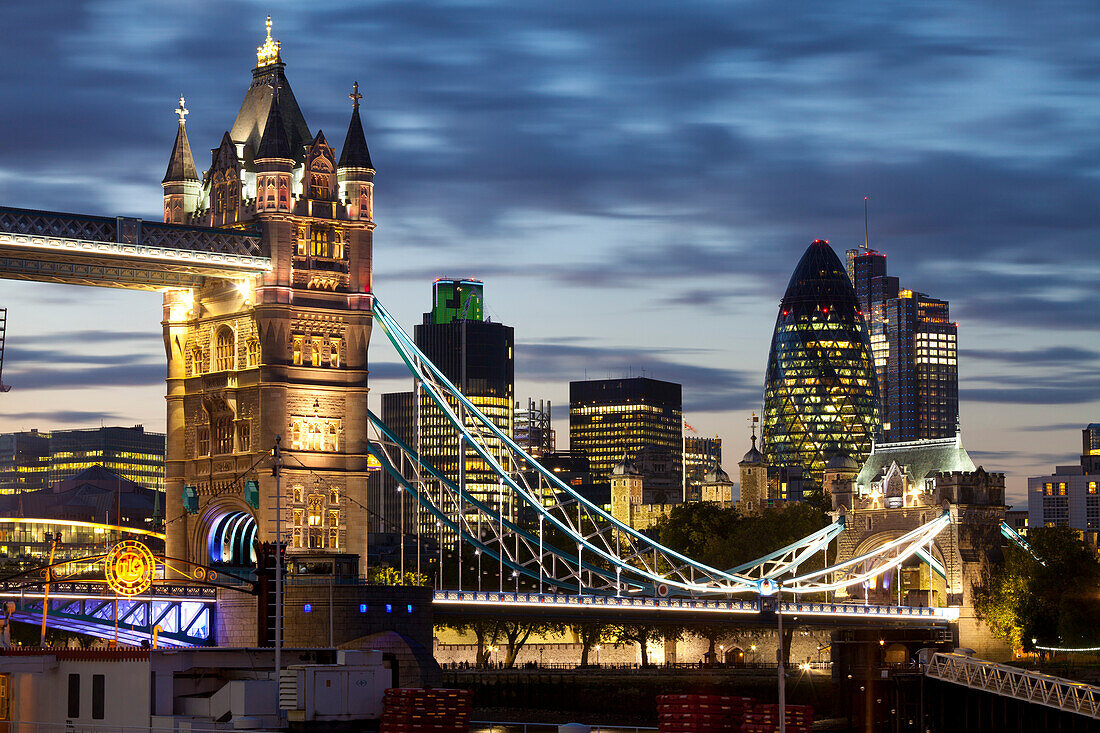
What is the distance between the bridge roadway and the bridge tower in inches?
254

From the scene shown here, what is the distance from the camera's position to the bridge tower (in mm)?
92500

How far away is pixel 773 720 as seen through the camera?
178ft

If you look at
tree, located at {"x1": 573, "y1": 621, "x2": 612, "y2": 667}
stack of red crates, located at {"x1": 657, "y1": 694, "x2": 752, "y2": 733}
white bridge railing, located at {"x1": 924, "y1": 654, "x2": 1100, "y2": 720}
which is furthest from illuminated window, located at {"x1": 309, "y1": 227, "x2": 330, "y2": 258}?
tree, located at {"x1": 573, "y1": 621, "x2": 612, "y2": 667}

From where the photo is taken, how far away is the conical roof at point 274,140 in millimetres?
94000

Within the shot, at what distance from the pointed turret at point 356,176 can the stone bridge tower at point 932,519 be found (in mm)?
46865

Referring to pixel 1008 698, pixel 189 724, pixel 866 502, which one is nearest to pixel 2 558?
pixel 866 502

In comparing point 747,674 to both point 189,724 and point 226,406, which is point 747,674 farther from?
point 189,724

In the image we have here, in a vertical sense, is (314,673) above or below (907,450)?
below

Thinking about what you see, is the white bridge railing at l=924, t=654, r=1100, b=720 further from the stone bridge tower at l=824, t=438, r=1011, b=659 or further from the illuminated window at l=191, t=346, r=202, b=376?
the illuminated window at l=191, t=346, r=202, b=376

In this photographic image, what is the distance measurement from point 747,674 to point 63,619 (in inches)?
2035

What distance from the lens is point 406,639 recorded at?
86.4 metres

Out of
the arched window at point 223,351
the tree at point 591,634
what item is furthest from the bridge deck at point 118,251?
the tree at point 591,634

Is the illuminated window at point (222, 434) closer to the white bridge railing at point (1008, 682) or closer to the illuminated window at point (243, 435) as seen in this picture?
the illuminated window at point (243, 435)

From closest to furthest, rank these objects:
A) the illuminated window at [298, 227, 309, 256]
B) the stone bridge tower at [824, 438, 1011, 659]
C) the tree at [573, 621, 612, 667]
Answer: the illuminated window at [298, 227, 309, 256]
the stone bridge tower at [824, 438, 1011, 659]
the tree at [573, 621, 612, 667]
